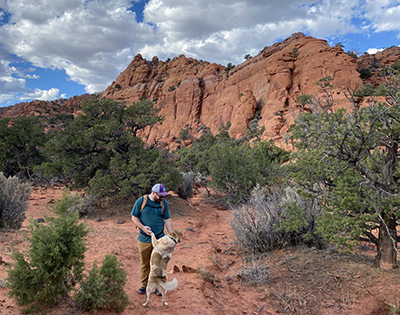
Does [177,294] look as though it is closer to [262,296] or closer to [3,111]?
[262,296]

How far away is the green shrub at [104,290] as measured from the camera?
2.89 meters

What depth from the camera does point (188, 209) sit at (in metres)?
11.0

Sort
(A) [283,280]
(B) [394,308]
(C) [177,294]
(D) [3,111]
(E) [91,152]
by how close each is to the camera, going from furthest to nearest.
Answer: (D) [3,111] → (E) [91,152] → (A) [283,280] → (C) [177,294] → (B) [394,308]

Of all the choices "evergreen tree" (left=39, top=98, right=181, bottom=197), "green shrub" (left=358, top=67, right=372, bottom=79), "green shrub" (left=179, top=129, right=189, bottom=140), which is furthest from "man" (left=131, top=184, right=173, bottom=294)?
"green shrub" (left=179, top=129, right=189, bottom=140)

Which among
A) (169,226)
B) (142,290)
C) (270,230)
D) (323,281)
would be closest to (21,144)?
(142,290)

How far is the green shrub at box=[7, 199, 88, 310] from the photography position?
2683 mm

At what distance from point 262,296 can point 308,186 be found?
197cm

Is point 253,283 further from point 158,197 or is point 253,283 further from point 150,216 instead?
point 158,197

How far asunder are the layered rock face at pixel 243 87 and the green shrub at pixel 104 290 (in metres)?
17.4

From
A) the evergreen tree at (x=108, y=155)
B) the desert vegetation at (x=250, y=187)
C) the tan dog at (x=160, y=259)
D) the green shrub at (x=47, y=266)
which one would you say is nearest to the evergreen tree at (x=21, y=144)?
the desert vegetation at (x=250, y=187)

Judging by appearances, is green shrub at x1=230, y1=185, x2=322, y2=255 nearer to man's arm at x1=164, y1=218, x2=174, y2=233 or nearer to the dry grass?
the dry grass

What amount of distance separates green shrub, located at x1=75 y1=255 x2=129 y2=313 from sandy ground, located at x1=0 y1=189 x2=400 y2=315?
13cm

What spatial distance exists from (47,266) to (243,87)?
137 feet

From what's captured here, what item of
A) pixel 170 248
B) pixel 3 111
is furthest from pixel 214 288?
pixel 3 111
